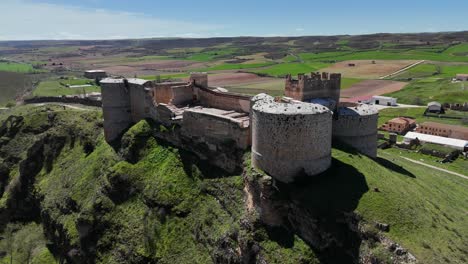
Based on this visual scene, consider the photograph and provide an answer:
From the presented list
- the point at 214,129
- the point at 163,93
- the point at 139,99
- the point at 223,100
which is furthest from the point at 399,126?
the point at 139,99

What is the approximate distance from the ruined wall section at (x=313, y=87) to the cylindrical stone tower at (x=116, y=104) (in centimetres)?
2131

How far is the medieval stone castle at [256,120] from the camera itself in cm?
2809

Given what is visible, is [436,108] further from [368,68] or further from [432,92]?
[368,68]

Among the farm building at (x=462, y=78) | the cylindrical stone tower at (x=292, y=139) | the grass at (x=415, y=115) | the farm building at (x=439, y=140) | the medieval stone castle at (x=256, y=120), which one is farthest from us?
the farm building at (x=462, y=78)

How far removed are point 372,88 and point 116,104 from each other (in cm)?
10299

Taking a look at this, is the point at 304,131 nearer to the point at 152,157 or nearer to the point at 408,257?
the point at 408,257

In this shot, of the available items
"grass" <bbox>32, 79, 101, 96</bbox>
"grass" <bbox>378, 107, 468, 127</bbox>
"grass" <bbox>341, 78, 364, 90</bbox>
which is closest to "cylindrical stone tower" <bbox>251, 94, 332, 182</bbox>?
"grass" <bbox>378, 107, 468, 127</bbox>

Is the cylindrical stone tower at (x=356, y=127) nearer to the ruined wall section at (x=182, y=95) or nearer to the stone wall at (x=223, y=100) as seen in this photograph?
the stone wall at (x=223, y=100)

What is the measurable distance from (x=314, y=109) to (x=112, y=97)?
29.3 meters

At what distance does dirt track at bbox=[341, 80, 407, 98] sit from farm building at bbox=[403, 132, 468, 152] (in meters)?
47.6

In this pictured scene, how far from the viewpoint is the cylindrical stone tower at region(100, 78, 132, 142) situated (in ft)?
160

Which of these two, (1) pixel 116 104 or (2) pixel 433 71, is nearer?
(1) pixel 116 104

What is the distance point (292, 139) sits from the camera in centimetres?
2778

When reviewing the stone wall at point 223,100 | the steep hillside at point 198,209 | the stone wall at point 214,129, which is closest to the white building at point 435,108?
the steep hillside at point 198,209
